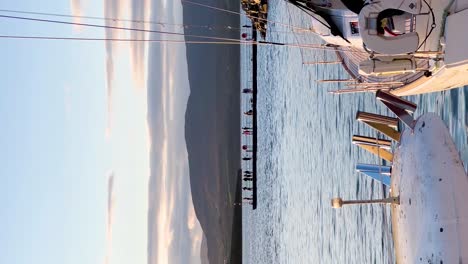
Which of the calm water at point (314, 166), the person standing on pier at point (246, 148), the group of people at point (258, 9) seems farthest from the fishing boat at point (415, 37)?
the person standing on pier at point (246, 148)

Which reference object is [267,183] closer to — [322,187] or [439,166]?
[322,187]

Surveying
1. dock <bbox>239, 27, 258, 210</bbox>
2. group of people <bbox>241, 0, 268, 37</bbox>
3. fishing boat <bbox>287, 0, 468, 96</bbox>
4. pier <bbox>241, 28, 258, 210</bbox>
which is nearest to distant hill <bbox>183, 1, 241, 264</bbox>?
dock <bbox>239, 27, 258, 210</bbox>

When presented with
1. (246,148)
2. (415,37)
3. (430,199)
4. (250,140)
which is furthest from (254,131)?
(430,199)

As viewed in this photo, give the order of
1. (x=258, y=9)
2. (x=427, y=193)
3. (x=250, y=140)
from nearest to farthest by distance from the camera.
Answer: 1. (x=427, y=193)
2. (x=258, y=9)
3. (x=250, y=140)

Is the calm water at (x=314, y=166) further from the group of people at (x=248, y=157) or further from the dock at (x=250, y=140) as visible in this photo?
the group of people at (x=248, y=157)

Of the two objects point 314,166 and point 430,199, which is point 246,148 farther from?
point 430,199

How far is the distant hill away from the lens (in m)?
76.5

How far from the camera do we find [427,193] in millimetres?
10305

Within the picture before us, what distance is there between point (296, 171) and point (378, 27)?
81.0 ft

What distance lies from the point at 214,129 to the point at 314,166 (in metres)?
62.2

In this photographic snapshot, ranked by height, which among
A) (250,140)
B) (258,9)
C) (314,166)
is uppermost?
(258,9)

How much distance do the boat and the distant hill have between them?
2267 inches

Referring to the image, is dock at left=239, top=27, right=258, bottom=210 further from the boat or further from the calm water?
the boat

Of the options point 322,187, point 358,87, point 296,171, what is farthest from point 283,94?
point 358,87
